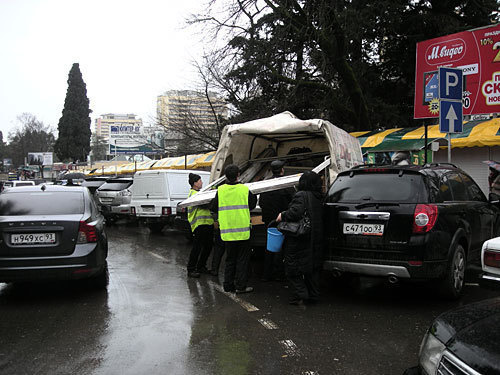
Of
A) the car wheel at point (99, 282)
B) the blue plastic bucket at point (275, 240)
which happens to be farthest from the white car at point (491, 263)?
the car wheel at point (99, 282)

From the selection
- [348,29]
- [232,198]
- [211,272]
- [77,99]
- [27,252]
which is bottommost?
[211,272]

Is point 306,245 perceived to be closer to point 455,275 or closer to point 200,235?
point 455,275

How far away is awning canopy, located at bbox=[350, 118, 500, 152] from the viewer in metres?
12.1

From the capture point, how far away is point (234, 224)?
239 inches

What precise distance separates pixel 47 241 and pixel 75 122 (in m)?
70.0

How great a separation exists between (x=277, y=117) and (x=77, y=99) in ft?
220

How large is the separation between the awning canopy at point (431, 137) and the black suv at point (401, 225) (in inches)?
250

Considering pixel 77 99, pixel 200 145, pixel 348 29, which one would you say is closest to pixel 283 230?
pixel 348 29

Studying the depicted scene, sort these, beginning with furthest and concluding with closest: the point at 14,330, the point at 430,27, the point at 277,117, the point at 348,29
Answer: the point at 430,27 → the point at 348,29 → the point at 277,117 → the point at 14,330

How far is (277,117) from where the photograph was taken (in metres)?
8.87

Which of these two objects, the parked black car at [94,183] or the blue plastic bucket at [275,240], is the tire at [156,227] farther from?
the blue plastic bucket at [275,240]

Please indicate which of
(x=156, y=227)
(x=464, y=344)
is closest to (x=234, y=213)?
(x=464, y=344)

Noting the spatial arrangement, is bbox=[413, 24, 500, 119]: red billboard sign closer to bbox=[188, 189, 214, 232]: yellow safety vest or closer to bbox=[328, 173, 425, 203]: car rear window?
bbox=[328, 173, 425, 203]: car rear window

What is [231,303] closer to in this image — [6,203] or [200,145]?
[6,203]
